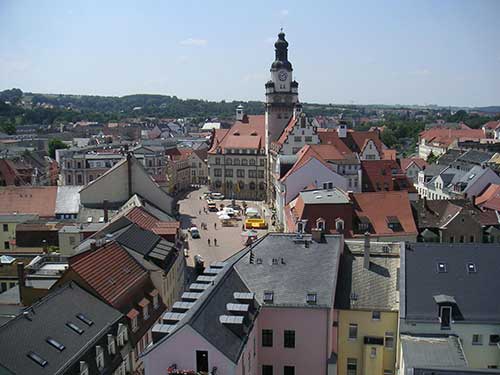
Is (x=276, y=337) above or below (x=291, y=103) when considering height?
below

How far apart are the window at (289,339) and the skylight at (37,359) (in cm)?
1191

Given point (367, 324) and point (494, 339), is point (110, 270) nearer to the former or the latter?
point (367, 324)

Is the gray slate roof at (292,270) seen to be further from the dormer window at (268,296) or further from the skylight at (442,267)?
the skylight at (442,267)

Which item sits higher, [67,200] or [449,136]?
[449,136]

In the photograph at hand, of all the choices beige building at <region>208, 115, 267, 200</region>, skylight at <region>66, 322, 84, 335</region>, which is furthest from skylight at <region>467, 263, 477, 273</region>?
beige building at <region>208, 115, 267, 200</region>

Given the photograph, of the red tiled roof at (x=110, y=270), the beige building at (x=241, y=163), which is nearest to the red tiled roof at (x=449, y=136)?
the beige building at (x=241, y=163)

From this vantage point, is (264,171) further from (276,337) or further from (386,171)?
(276,337)

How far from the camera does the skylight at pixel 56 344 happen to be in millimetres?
23697

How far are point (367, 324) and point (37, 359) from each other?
1727 centimetres

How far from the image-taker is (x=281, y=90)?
89.4 metres

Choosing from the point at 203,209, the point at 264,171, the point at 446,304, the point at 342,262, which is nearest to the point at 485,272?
the point at 446,304

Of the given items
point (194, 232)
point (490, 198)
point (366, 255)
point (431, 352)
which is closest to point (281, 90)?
point (194, 232)

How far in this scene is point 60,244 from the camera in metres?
45.0

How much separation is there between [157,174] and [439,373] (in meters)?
73.0
